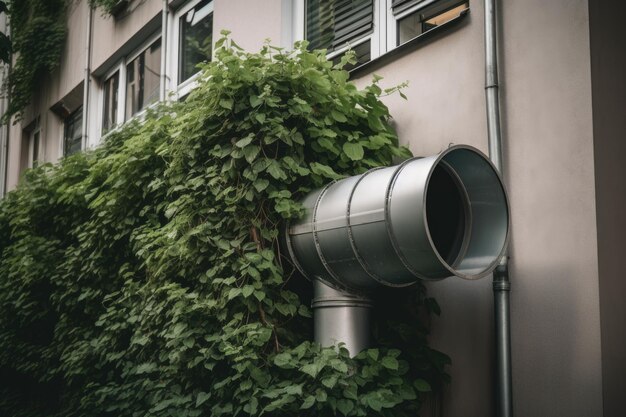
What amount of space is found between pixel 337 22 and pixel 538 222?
3387mm

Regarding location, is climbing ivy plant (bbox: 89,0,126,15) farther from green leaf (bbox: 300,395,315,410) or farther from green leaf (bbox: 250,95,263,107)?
green leaf (bbox: 300,395,315,410)

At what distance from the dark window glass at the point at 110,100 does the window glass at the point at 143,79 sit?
59 cm

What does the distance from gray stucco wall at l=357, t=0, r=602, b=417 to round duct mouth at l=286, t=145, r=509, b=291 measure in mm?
271

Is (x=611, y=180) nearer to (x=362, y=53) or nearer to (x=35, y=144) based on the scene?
(x=362, y=53)

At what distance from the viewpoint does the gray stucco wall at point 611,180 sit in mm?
4363

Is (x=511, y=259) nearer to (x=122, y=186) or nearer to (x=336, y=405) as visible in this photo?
(x=336, y=405)

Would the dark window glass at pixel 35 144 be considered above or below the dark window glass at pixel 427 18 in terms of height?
above

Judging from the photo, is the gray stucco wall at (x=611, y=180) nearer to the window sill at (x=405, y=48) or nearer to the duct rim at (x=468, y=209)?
the duct rim at (x=468, y=209)

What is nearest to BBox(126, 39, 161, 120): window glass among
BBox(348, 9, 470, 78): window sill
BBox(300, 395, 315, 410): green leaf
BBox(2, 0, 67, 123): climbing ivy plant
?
BBox(2, 0, 67, 123): climbing ivy plant

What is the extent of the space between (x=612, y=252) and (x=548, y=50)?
4.64 ft

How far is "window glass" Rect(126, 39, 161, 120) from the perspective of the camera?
11555 mm

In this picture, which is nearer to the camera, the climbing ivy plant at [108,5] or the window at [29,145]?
the climbing ivy plant at [108,5]

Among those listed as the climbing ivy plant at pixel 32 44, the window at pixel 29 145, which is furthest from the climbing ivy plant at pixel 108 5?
the window at pixel 29 145

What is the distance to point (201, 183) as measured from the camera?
227 inches
